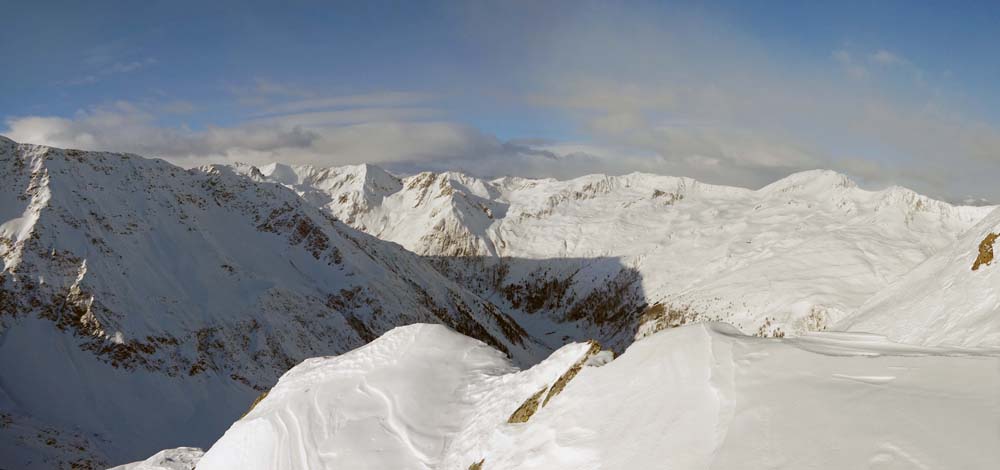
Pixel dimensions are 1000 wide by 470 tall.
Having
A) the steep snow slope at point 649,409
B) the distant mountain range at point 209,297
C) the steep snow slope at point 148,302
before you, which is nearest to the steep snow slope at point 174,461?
the steep snow slope at point 649,409

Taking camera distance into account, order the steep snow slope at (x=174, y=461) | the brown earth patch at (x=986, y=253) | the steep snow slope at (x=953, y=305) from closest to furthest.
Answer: the steep snow slope at (x=953, y=305) < the brown earth patch at (x=986, y=253) < the steep snow slope at (x=174, y=461)

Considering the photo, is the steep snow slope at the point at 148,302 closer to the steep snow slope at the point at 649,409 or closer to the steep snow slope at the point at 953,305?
the steep snow slope at the point at 649,409

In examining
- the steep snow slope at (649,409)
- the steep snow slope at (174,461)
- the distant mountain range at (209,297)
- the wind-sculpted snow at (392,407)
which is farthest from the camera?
the distant mountain range at (209,297)

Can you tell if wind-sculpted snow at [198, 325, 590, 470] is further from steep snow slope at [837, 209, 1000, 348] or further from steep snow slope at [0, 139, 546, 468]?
steep snow slope at [0, 139, 546, 468]

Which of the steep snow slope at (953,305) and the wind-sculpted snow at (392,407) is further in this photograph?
the wind-sculpted snow at (392,407)

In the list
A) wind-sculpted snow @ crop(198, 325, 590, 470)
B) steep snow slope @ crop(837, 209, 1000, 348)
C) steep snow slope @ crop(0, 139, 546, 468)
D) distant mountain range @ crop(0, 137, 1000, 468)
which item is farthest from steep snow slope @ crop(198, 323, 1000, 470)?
steep snow slope @ crop(0, 139, 546, 468)

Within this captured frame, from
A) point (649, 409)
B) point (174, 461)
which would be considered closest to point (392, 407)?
point (649, 409)
